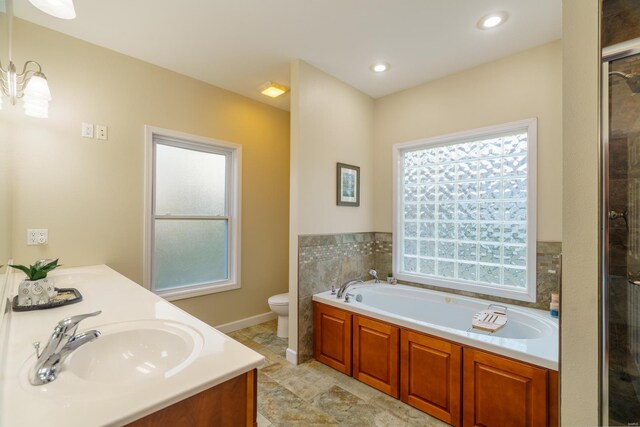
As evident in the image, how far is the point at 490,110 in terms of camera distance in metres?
2.62

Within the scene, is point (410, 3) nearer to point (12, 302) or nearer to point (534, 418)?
point (534, 418)

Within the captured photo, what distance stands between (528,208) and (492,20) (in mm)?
1494

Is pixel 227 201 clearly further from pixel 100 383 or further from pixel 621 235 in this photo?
pixel 621 235

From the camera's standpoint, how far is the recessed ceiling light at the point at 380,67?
2698 millimetres

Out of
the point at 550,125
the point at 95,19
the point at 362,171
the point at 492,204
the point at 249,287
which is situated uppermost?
the point at 95,19

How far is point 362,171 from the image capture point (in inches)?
131

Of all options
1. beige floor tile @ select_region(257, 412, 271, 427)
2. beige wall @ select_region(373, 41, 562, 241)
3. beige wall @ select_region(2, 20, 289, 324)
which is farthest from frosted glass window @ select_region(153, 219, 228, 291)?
beige wall @ select_region(373, 41, 562, 241)

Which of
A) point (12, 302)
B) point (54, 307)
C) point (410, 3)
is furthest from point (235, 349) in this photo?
point (410, 3)

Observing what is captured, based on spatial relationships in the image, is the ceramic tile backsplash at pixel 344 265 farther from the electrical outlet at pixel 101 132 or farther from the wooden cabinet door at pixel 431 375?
the electrical outlet at pixel 101 132

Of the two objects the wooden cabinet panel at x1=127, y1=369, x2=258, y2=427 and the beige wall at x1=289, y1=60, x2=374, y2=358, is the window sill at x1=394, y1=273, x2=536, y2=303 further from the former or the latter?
the wooden cabinet panel at x1=127, y1=369, x2=258, y2=427

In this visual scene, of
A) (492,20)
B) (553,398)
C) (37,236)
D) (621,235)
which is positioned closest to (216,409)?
(621,235)

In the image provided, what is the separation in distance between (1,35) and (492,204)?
11.1 feet

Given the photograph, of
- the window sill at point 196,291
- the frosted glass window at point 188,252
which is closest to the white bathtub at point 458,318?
the window sill at point 196,291

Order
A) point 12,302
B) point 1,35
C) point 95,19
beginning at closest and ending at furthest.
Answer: point 1,35 → point 12,302 → point 95,19
